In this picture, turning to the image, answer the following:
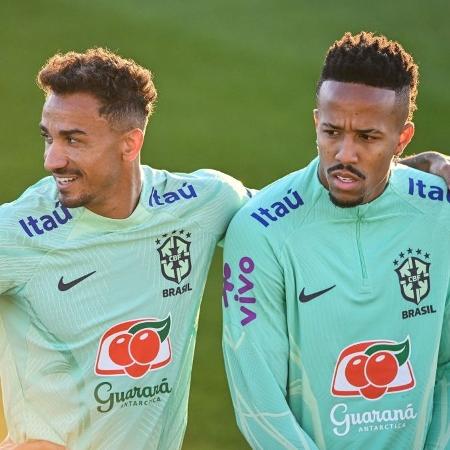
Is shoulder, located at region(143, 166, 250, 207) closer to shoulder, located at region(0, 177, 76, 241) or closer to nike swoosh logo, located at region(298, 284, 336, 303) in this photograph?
shoulder, located at region(0, 177, 76, 241)

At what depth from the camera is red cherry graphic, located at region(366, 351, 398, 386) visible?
5.07 meters

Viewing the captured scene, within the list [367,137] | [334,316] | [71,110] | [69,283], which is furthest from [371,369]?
[71,110]

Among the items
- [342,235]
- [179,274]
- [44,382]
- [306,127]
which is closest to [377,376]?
[342,235]

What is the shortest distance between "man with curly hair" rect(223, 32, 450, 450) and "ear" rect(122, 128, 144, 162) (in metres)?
0.56

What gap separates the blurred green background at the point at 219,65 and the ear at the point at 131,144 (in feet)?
12.3

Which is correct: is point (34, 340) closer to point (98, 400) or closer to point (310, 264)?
point (98, 400)

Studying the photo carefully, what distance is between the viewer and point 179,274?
213 inches

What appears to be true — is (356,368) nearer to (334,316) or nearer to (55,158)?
(334,316)

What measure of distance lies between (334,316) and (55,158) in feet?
3.98

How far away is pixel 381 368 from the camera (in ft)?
16.6

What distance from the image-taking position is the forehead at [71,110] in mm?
5172

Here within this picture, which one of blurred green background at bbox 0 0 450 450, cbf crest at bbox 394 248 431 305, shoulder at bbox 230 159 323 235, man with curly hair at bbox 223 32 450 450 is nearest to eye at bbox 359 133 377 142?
man with curly hair at bbox 223 32 450 450

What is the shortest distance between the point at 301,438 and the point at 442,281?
0.82m

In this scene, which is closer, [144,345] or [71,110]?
[71,110]
